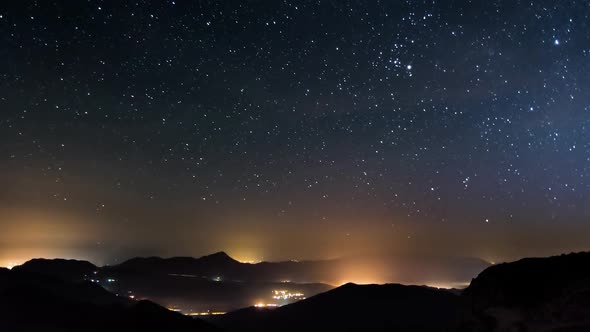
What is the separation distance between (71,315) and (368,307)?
2969 centimetres

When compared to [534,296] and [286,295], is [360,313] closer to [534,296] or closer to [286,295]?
[534,296]

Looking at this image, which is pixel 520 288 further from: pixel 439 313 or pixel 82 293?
pixel 82 293

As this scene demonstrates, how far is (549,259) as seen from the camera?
1725 centimetres

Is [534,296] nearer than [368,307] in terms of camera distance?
Yes

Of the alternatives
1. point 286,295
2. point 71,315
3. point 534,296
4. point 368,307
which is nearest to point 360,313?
point 368,307

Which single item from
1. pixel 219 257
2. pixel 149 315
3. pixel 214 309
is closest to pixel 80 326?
pixel 149 315

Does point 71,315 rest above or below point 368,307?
above

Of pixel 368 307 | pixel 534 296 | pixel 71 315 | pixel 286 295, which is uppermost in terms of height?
pixel 534 296

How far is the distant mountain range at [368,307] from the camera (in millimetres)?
15203

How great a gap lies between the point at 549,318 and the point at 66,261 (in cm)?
12533

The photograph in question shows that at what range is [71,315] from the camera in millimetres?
36812

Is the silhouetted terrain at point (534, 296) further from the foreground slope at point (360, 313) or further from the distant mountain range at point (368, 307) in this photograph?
the foreground slope at point (360, 313)

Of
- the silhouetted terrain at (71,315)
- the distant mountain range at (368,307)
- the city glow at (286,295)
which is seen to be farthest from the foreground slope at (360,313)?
the city glow at (286,295)

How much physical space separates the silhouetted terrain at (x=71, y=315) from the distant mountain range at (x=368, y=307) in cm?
7
